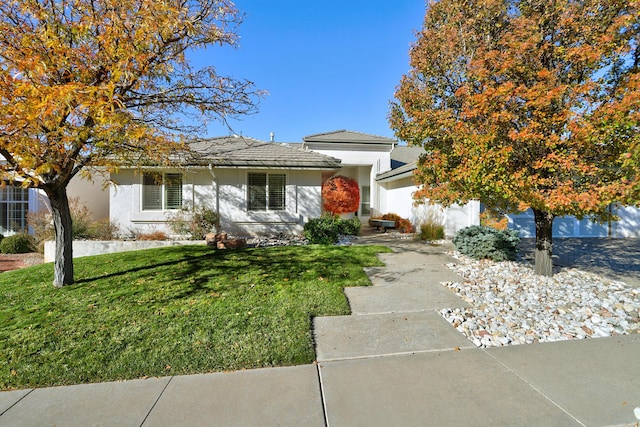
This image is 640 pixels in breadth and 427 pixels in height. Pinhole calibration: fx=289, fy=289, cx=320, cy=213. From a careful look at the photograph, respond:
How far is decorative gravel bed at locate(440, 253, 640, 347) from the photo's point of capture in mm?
4031

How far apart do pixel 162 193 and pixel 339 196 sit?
23.6 feet

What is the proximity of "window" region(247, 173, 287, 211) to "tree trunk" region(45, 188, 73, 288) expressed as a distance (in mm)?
6546

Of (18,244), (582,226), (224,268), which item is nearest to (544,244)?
(224,268)

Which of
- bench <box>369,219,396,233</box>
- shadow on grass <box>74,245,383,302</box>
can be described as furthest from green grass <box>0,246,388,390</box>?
bench <box>369,219,396,233</box>

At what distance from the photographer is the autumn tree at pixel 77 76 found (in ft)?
12.9

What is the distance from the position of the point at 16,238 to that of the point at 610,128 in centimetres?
1759

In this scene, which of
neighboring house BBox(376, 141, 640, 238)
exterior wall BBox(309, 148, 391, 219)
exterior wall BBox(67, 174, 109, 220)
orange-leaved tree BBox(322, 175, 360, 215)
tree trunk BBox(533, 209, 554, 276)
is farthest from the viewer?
exterior wall BBox(309, 148, 391, 219)

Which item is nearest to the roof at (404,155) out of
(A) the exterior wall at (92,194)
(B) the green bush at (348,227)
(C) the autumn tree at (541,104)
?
(B) the green bush at (348,227)

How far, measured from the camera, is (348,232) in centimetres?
1287

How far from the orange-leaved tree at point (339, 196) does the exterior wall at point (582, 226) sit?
22.0ft

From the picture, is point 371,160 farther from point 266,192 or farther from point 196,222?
point 196,222

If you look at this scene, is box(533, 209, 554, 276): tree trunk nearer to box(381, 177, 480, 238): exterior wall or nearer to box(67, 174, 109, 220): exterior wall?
box(381, 177, 480, 238): exterior wall

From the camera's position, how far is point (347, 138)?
18969 millimetres

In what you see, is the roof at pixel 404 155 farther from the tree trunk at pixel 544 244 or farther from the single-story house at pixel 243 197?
the tree trunk at pixel 544 244
